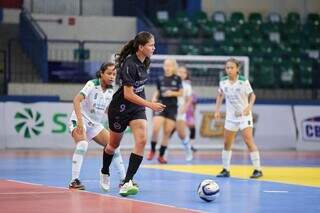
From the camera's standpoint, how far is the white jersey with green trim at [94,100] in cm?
1352

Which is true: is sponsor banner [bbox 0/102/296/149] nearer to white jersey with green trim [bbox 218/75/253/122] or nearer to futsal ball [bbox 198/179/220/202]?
white jersey with green trim [bbox 218/75/253/122]

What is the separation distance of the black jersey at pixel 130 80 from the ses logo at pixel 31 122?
12.5 m

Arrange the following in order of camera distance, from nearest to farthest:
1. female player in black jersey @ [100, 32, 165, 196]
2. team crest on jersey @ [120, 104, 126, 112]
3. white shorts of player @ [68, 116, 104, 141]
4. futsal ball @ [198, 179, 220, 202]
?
futsal ball @ [198, 179, 220, 202] < female player in black jersey @ [100, 32, 165, 196] < team crest on jersey @ [120, 104, 126, 112] < white shorts of player @ [68, 116, 104, 141]

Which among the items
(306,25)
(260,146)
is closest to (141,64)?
(260,146)

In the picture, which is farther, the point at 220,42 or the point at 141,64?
the point at 220,42

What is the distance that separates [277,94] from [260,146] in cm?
316

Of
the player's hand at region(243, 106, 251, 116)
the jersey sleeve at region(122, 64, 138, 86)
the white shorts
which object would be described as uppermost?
the jersey sleeve at region(122, 64, 138, 86)

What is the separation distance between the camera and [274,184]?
1488 cm

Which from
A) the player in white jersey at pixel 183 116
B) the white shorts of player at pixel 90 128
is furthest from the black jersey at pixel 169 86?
the white shorts of player at pixel 90 128

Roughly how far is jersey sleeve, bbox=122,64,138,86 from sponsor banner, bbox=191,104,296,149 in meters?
14.0

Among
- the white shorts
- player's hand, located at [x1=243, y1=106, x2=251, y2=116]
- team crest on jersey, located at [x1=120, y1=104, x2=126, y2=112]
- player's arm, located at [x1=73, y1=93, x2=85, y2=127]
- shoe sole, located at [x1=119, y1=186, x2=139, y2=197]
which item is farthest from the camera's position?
the white shorts

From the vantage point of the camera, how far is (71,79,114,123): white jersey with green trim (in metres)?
13.5

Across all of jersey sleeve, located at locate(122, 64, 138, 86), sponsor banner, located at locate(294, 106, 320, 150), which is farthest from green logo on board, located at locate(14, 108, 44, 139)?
jersey sleeve, located at locate(122, 64, 138, 86)

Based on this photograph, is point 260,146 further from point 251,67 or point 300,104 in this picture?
point 251,67
